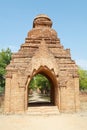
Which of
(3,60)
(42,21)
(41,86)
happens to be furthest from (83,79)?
(42,21)

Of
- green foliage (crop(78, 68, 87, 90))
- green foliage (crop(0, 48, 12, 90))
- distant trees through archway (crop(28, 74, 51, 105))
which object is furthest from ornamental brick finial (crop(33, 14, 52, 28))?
green foliage (crop(78, 68, 87, 90))

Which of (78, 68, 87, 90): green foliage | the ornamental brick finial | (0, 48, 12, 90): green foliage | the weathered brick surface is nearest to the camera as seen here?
the weathered brick surface

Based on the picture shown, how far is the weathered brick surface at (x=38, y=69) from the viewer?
1507 cm

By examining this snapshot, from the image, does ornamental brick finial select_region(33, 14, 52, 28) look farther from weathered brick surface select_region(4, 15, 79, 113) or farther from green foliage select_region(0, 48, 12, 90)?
green foliage select_region(0, 48, 12, 90)

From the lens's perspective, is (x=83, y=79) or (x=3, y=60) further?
(x=83, y=79)

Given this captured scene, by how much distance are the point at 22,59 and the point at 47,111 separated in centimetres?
491

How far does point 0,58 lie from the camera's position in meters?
31.0

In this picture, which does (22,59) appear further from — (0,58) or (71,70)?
(0,58)

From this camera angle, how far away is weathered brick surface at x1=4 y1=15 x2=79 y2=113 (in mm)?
15070

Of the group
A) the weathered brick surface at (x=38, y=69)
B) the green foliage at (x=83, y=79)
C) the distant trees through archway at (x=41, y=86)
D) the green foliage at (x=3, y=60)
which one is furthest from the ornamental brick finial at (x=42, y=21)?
the green foliage at (x=83, y=79)

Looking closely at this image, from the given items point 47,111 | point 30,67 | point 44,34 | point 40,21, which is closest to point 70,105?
point 47,111

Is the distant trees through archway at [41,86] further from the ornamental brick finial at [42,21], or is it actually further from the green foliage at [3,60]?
the ornamental brick finial at [42,21]

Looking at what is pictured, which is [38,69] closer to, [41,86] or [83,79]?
[83,79]

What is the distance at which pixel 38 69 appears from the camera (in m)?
15.9
